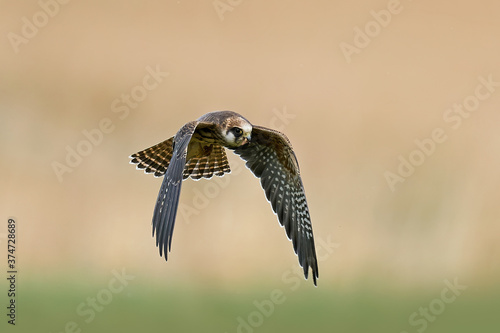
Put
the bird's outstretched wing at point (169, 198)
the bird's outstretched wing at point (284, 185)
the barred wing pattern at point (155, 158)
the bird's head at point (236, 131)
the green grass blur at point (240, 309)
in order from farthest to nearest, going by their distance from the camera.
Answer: the green grass blur at point (240, 309) → the barred wing pattern at point (155, 158) → the bird's outstretched wing at point (284, 185) → the bird's head at point (236, 131) → the bird's outstretched wing at point (169, 198)

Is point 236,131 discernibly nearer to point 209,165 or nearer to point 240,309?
point 209,165

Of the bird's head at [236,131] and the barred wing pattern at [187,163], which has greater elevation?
the barred wing pattern at [187,163]

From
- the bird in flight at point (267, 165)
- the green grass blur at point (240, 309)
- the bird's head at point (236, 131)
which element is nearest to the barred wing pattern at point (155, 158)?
the bird in flight at point (267, 165)

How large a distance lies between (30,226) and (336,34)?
3588mm

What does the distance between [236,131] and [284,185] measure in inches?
30.8

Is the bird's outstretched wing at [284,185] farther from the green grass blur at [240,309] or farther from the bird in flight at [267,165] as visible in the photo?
the green grass blur at [240,309]

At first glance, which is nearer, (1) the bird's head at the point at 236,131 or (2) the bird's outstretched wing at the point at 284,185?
(1) the bird's head at the point at 236,131

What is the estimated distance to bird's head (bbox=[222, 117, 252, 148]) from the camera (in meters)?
5.66

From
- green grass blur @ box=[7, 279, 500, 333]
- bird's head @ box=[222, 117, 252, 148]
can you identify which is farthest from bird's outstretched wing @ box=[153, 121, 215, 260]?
green grass blur @ box=[7, 279, 500, 333]

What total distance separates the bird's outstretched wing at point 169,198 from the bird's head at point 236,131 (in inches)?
14.3

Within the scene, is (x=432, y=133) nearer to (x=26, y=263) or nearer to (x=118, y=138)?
(x=118, y=138)

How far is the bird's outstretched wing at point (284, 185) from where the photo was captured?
6.14 meters

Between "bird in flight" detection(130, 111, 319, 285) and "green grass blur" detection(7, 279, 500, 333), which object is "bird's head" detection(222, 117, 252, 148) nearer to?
"bird in flight" detection(130, 111, 319, 285)

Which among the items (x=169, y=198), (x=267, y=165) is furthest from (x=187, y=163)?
(x=169, y=198)
